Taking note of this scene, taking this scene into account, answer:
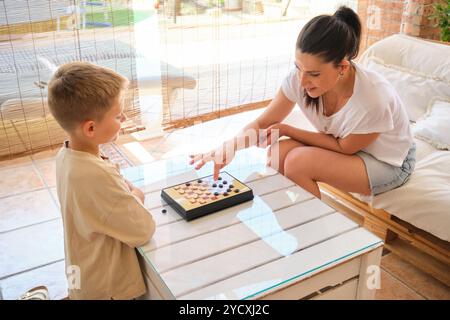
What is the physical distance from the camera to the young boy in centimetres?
116

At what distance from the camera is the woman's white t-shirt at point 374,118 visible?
161cm

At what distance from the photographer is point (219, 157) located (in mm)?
1675

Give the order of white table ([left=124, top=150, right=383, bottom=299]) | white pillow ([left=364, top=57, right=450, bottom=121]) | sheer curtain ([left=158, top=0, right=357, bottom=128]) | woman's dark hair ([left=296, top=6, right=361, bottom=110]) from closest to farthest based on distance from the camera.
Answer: white table ([left=124, top=150, right=383, bottom=299])
woman's dark hair ([left=296, top=6, right=361, bottom=110])
white pillow ([left=364, top=57, right=450, bottom=121])
sheer curtain ([left=158, top=0, right=357, bottom=128])

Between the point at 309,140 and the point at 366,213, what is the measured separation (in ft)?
1.40

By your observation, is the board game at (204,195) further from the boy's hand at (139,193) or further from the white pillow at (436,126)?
the white pillow at (436,126)

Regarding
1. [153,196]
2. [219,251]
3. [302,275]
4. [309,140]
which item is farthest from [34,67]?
[302,275]

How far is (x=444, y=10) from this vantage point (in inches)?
101

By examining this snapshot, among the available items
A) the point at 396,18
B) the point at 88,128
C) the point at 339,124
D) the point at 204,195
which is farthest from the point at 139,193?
the point at 396,18

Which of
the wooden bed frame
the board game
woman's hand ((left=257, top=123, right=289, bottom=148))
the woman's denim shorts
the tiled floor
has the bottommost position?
the tiled floor

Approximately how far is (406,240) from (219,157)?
0.82m

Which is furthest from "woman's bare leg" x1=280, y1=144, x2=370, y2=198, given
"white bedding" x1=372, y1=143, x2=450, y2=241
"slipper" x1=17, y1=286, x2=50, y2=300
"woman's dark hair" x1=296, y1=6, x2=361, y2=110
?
"slipper" x1=17, y1=286, x2=50, y2=300

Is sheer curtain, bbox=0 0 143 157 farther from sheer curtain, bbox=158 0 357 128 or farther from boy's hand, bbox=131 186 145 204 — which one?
boy's hand, bbox=131 186 145 204

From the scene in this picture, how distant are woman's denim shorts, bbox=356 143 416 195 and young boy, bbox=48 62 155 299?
2.84 feet
